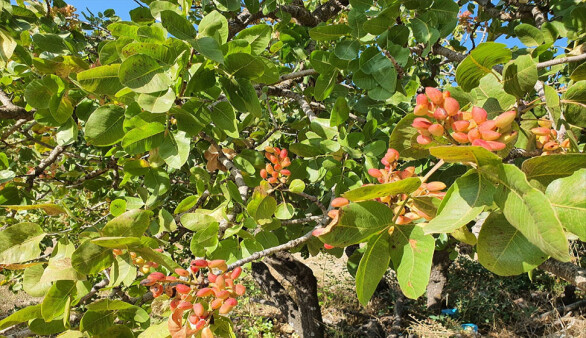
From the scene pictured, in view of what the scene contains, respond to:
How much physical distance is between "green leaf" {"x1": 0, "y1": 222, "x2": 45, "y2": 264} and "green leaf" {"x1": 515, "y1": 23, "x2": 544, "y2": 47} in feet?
5.00

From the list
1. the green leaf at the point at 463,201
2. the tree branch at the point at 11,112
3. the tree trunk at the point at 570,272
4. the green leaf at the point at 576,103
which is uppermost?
the tree branch at the point at 11,112

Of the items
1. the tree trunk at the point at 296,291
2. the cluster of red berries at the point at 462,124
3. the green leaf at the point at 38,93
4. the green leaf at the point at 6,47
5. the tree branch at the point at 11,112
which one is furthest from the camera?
the tree trunk at the point at 296,291

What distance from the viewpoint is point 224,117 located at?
3.12 feet

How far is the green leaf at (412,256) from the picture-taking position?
588 millimetres

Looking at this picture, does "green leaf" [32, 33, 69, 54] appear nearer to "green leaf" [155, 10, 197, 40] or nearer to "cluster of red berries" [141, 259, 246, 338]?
"green leaf" [155, 10, 197, 40]

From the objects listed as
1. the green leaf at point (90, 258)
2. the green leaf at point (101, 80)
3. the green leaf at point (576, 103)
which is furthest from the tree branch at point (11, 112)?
the green leaf at point (576, 103)

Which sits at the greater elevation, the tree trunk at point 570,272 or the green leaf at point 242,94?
the green leaf at point 242,94

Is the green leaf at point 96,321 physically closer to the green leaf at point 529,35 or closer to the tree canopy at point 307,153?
the tree canopy at point 307,153

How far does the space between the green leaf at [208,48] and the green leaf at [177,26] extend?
0.11ft

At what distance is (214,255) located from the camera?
101 cm

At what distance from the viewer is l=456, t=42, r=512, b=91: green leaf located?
0.65m

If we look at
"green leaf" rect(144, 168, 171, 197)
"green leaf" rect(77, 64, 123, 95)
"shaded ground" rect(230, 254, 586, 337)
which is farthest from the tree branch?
"shaded ground" rect(230, 254, 586, 337)

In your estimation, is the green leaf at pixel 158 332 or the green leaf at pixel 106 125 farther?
the green leaf at pixel 106 125

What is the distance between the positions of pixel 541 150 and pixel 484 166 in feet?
1.26
